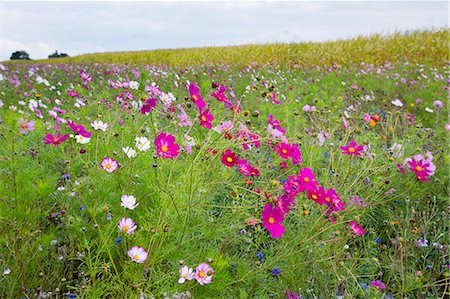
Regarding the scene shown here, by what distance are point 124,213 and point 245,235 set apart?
0.72 meters

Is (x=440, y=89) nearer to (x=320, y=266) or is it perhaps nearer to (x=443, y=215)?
(x=443, y=215)

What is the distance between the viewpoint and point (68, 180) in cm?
250

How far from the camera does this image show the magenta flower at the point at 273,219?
169 cm

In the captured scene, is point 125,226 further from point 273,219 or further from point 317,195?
point 317,195

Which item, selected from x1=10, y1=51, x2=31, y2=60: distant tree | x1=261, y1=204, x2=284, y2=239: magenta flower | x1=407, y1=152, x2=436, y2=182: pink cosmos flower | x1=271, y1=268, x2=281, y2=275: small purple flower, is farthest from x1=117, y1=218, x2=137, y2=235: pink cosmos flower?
x1=10, y1=51, x2=31, y2=60: distant tree

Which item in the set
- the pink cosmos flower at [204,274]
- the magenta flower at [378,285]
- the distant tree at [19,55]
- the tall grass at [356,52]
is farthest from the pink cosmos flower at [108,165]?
the distant tree at [19,55]

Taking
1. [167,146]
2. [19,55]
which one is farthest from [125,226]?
[19,55]

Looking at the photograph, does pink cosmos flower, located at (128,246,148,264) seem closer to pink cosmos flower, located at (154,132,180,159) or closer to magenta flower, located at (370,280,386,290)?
pink cosmos flower, located at (154,132,180,159)

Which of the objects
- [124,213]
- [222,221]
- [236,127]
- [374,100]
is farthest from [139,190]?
[374,100]

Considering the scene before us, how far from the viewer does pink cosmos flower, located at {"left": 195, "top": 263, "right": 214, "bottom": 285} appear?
162cm

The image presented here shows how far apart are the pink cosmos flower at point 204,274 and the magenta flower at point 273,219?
0.27 meters

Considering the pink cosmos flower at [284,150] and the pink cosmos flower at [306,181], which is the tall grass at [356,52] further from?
the pink cosmos flower at [306,181]

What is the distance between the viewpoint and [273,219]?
5.62 feet

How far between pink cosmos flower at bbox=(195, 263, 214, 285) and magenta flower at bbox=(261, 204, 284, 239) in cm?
27
